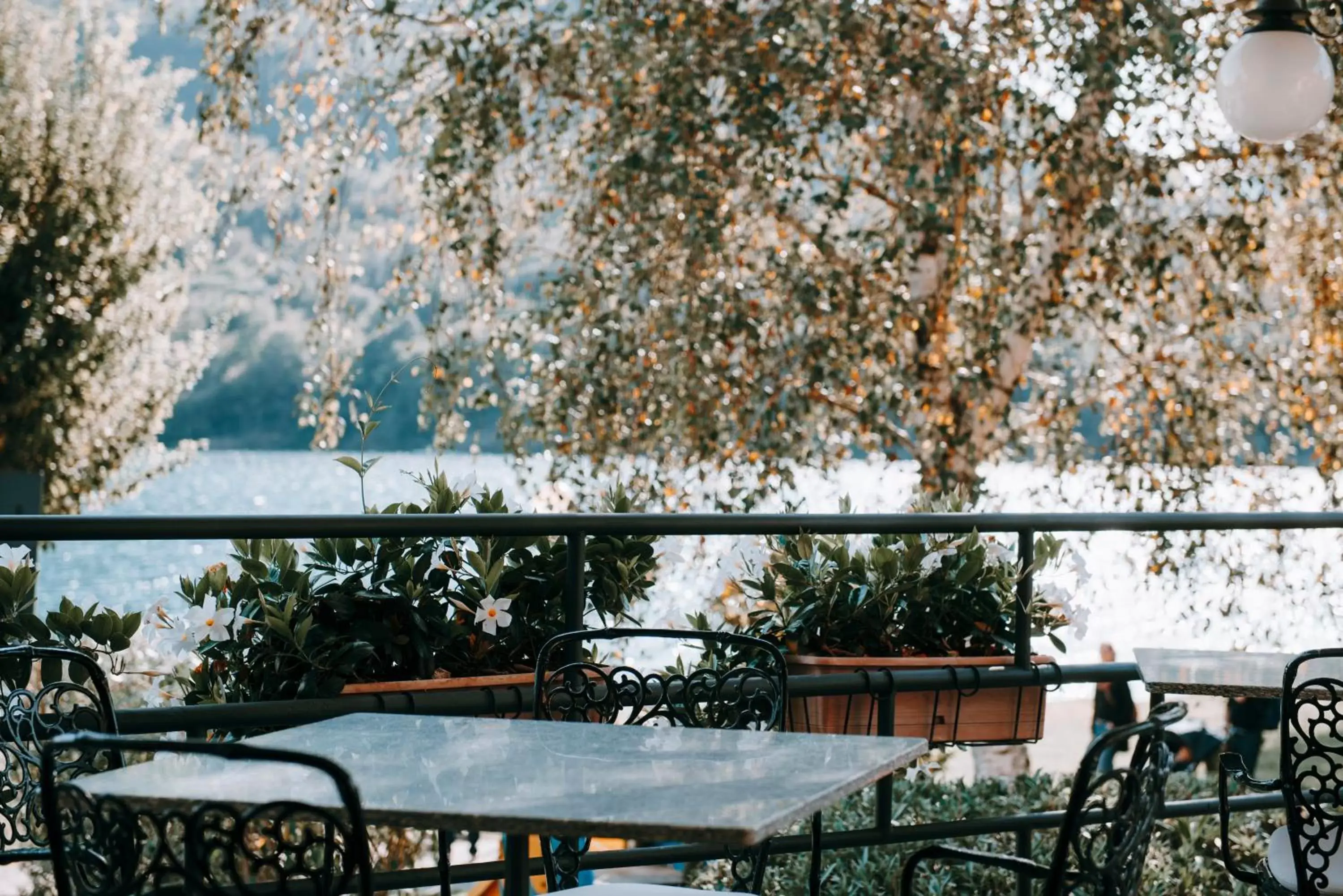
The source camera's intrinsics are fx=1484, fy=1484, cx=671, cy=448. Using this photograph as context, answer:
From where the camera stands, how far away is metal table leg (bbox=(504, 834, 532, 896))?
1.91m

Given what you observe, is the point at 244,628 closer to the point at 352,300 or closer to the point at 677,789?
the point at 677,789

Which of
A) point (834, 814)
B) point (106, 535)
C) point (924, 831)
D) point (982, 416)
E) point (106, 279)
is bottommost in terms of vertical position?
point (834, 814)

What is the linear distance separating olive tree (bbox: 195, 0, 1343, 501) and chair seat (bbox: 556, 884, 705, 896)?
11.1 feet

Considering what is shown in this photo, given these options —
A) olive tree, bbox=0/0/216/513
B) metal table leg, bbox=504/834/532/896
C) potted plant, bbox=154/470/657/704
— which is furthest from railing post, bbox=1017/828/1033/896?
olive tree, bbox=0/0/216/513

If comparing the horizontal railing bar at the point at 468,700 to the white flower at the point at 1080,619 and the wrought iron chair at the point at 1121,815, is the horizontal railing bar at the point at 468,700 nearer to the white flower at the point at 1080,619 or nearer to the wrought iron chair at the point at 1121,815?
the white flower at the point at 1080,619

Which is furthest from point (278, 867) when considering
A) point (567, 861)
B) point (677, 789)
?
point (567, 861)

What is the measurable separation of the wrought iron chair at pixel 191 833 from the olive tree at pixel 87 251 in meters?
10.8

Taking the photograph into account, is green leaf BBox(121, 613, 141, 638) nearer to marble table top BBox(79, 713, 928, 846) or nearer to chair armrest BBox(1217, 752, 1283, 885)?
marble table top BBox(79, 713, 928, 846)

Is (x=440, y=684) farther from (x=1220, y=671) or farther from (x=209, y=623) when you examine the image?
(x=1220, y=671)

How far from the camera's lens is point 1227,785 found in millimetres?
2299

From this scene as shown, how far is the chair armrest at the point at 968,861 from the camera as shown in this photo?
1.50 m

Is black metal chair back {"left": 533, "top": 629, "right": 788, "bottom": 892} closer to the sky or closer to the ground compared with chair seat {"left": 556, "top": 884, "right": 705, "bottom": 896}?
closer to the sky

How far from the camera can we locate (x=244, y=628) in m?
2.49

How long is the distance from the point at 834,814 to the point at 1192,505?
1.87 meters
